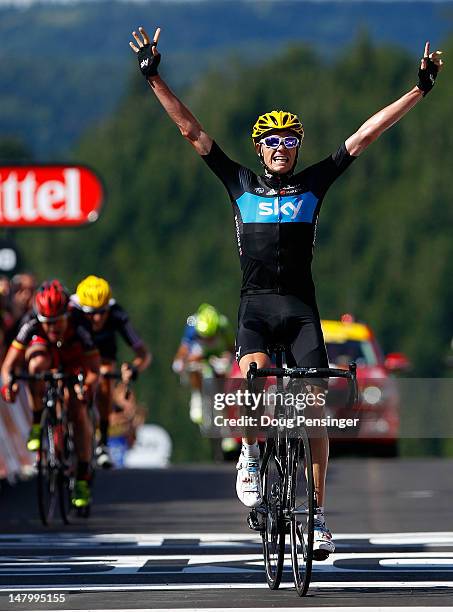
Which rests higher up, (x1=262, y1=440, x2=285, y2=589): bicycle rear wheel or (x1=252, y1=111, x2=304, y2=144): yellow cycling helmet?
(x1=252, y1=111, x2=304, y2=144): yellow cycling helmet

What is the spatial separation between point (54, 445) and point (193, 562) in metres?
3.44

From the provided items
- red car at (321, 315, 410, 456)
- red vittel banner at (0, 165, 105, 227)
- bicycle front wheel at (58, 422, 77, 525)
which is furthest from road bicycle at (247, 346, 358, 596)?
red vittel banner at (0, 165, 105, 227)

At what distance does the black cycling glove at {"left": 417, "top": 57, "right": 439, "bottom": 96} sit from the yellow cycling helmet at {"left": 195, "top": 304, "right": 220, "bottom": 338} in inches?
467

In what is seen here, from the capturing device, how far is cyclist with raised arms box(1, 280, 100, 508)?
551 inches

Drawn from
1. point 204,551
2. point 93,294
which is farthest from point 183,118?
point 93,294

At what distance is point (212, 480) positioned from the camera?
19.8 metres

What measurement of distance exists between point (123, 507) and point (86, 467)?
5.42 feet

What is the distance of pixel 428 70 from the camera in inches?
397

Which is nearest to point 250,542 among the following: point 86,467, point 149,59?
point 86,467

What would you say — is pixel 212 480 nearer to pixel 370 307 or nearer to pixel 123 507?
pixel 123 507

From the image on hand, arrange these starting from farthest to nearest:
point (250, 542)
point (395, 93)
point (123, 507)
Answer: point (395, 93)
point (123, 507)
point (250, 542)

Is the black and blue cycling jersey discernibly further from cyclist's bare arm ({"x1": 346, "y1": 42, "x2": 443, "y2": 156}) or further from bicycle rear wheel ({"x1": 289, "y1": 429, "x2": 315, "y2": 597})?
bicycle rear wheel ({"x1": 289, "y1": 429, "x2": 315, "y2": 597})

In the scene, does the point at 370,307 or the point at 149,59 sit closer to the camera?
the point at 149,59

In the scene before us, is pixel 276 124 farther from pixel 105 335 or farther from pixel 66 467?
pixel 105 335
